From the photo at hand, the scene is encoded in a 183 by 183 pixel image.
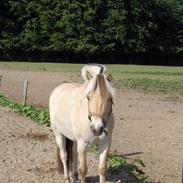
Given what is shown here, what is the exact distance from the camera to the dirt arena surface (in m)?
8.08

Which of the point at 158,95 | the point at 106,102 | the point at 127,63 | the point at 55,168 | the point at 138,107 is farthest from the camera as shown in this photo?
the point at 127,63

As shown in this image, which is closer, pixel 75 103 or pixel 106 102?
pixel 106 102

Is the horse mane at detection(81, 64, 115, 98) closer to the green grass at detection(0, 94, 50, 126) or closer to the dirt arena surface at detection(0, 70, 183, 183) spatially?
the dirt arena surface at detection(0, 70, 183, 183)

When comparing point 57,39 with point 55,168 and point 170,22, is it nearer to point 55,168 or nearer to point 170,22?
point 170,22

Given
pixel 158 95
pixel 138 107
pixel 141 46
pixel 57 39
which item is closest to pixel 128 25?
pixel 141 46

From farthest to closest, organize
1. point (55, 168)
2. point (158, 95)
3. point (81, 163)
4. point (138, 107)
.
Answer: point (158, 95) < point (138, 107) < point (55, 168) < point (81, 163)

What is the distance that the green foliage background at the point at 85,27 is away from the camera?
64562 mm

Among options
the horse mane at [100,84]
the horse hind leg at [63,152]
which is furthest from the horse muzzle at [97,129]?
the horse hind leg at [63,152]

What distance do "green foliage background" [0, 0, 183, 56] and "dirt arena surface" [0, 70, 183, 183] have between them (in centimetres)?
4436

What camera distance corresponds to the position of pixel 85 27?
66250mm

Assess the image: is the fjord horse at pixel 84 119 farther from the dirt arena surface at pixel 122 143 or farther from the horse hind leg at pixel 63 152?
the dirt arena surface at pixel 122 143

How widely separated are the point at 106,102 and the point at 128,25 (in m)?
63.3

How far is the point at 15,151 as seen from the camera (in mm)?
9031

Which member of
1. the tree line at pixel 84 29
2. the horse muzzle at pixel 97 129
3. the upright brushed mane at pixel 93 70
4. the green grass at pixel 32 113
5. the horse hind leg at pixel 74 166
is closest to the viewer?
the horse muzzle at pixel 97 129
